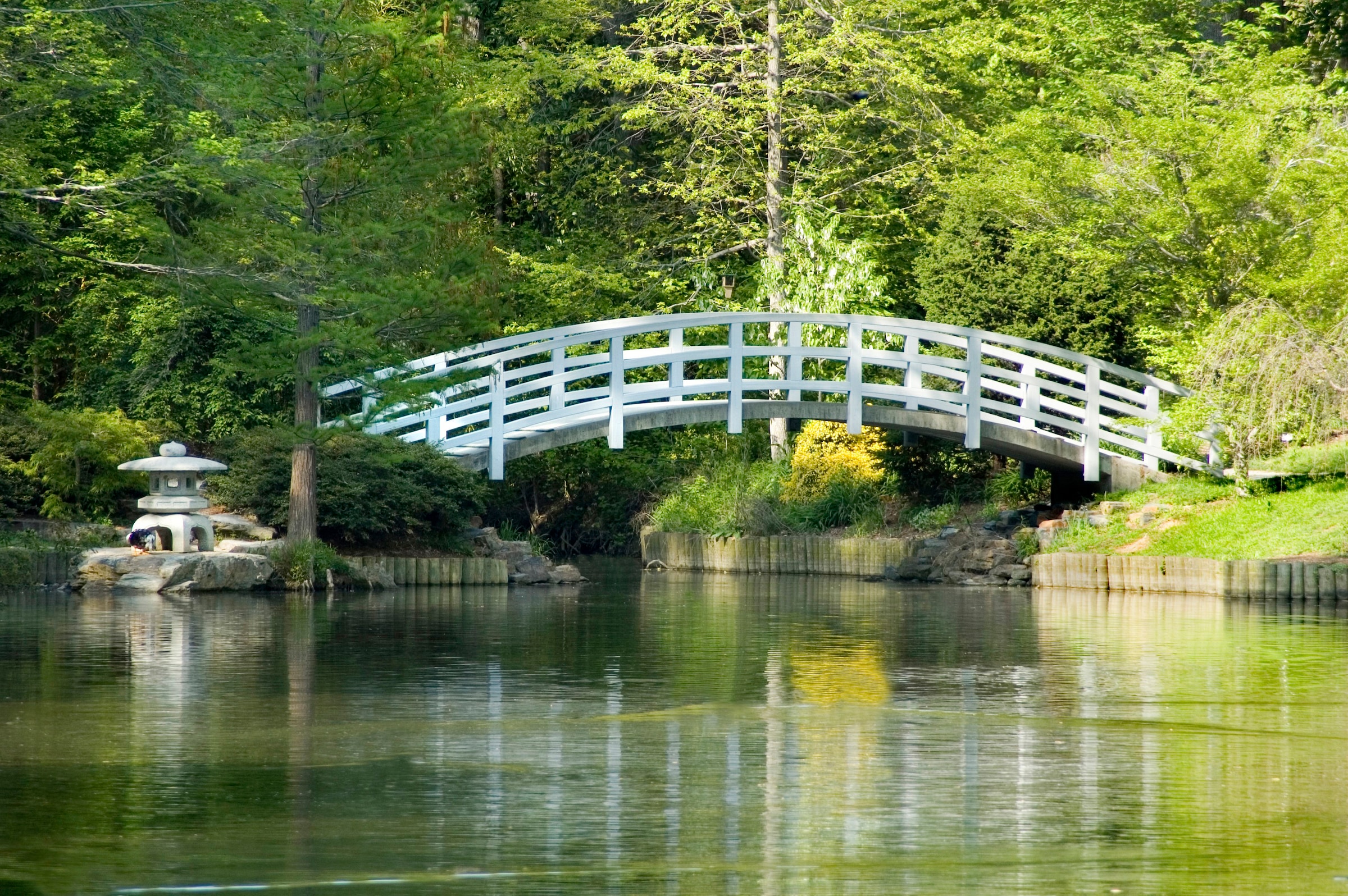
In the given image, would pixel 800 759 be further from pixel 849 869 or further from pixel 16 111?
pixel 16 111

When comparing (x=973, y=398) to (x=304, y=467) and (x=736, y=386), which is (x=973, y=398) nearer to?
(x=736, y=386)

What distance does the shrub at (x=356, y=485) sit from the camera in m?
22.3

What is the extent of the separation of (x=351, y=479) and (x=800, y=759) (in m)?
14.2

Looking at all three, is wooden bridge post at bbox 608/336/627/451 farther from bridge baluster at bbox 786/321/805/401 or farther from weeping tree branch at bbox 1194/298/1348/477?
weeping tree branch at bbox 1194/298/1348/477

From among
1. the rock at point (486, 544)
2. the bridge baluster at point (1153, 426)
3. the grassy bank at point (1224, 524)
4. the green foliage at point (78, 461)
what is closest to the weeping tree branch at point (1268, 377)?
the grassy bank at point (1224, 524)

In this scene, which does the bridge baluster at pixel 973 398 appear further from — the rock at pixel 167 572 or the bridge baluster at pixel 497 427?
the rock at pixel 167 572

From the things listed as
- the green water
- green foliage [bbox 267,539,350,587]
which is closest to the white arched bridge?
green foliage [bbox 267,539,350,587]

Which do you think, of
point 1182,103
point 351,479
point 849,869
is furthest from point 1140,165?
point 849,869

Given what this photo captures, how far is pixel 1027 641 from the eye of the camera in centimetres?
1562

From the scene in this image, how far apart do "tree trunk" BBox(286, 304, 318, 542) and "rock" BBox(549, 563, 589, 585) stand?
3529 mm

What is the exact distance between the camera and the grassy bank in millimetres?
22188

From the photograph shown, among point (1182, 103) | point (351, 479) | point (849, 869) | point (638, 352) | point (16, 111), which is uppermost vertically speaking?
point (1182, 103)

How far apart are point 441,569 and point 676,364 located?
4474 mm

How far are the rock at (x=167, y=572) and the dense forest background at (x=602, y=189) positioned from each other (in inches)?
86.5
